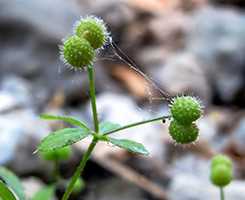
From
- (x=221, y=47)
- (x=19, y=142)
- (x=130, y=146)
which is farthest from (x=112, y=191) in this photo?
(x=221, y=47)

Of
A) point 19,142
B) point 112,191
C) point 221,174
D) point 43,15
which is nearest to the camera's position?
point 221,174

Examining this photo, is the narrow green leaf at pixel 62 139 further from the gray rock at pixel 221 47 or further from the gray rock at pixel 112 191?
the gray rock at pixel 221 47

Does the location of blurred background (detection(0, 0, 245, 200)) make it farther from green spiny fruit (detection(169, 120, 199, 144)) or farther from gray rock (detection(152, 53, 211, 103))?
green spiny fruit (detection(169, 120, 199, 144))

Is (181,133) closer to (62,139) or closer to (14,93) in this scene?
(62,139)

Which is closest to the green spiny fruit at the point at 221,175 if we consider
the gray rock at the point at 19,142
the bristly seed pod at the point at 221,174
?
the bristly seed pod at the point at 221,174

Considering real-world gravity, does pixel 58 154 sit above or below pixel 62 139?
above

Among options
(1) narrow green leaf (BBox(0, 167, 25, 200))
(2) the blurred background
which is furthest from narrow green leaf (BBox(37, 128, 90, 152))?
(2) the blurred background
